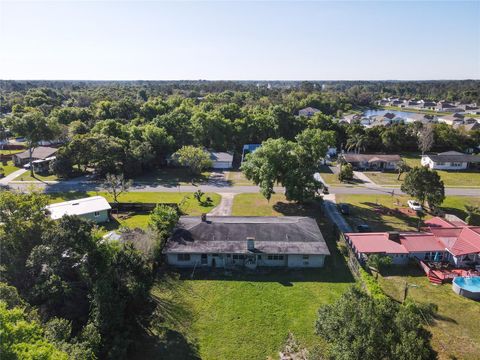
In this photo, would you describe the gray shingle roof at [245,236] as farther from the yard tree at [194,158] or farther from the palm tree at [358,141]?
the palm tree at [358,141]

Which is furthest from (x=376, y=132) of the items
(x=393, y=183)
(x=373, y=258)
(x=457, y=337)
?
(x=457, y=337)

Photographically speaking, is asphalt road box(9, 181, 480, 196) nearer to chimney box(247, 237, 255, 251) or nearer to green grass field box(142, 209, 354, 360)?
chimney box(247, 237, 255, 251)

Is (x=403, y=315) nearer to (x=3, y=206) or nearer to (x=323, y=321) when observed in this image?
(x=323, y=321)

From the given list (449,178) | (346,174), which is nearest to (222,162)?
(346,174)

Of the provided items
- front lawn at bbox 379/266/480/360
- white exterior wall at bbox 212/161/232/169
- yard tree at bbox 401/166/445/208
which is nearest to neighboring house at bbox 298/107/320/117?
white exterior wall at bbox 212/161/232/169

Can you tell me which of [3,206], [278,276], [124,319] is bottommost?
[278,276]

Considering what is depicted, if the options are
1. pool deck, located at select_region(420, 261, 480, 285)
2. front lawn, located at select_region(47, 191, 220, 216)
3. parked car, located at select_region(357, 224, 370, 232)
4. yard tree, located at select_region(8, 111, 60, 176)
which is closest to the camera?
pool deck, located at select_region(420, 261, 480, 285)
